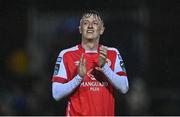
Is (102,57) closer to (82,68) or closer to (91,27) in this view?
(82,68)

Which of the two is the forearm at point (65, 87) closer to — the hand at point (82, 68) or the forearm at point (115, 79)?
the hand at point (82, 68)

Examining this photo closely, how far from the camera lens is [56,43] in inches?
194

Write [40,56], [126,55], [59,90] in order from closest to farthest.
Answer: [59,90], [126,55], [40,56]

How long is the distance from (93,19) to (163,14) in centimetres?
128

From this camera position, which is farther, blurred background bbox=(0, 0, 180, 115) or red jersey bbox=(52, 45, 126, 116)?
blurred background bbox=(0, 0, 180, 115)

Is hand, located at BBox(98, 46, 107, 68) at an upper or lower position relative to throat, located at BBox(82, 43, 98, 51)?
lower

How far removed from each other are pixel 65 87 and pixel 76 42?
91 cm

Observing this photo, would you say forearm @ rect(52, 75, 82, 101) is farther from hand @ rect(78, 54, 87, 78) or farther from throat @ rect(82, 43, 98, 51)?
throat @ rect(82, 43, 98, 51)

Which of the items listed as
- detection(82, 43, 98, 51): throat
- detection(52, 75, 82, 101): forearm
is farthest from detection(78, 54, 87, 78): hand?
detection(82, 43, 98, 51): throat

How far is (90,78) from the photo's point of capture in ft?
12.2

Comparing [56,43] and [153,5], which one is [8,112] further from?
[153,5]

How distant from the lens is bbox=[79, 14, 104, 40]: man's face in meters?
3.70

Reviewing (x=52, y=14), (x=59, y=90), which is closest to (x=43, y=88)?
(x=52, y=14)

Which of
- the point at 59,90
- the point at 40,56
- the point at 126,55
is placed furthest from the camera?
the point at 40,56
